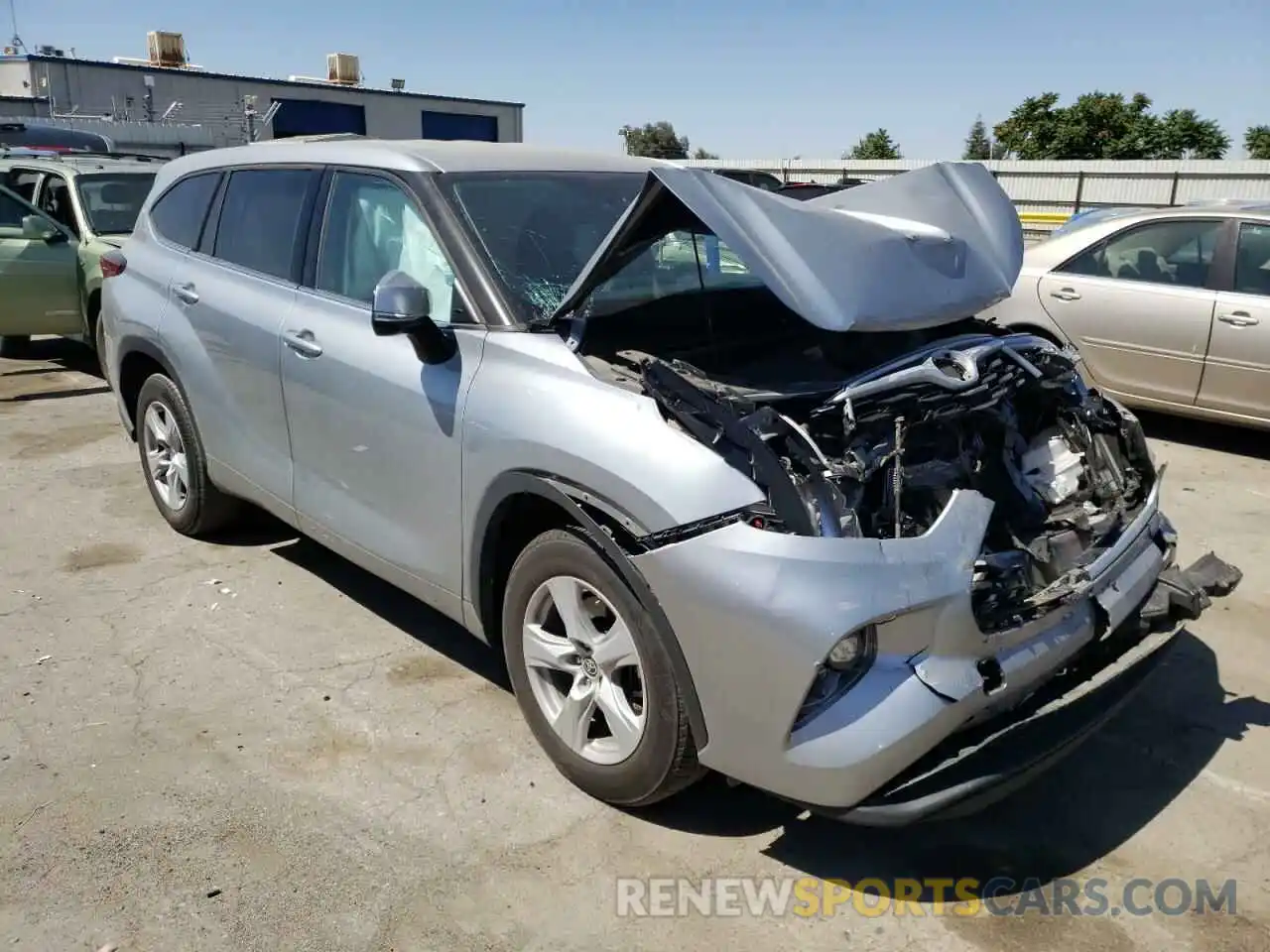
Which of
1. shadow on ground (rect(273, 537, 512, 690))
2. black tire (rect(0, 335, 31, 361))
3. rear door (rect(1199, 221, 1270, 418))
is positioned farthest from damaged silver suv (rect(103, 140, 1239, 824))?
black tire (rect(0, 335, 31, 361))

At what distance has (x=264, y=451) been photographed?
4.27 m

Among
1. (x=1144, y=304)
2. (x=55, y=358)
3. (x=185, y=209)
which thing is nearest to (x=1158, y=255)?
(x=1144, y=304)

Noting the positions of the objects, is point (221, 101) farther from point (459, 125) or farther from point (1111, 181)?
point (1111, 181)

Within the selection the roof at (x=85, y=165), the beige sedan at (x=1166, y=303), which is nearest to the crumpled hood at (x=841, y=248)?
the beige sedan at (x=1166, y=303)

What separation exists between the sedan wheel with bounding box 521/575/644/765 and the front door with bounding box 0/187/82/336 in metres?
7.43

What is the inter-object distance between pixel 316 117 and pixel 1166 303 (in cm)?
4176

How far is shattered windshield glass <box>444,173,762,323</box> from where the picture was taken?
3381mm

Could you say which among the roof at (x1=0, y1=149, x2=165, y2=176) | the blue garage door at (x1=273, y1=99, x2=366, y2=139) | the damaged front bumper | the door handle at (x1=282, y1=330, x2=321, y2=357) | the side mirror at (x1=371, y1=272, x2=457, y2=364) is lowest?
the damaged front bumper

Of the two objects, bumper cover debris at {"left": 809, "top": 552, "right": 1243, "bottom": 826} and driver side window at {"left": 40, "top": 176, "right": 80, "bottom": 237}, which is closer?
bumper cover debris at {"left": 809, "top": 552, "right": 1243, "bottom": 826}

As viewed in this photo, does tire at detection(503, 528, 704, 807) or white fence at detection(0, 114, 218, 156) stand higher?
white fence at detection(0, 114, 218, 156)

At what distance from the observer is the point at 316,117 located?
4278 centimetres

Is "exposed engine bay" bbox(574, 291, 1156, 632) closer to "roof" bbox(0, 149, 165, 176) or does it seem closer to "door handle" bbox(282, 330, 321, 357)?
"door handle" bbox(282, 330, 321, 357)

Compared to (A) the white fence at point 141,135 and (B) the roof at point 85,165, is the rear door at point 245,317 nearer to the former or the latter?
(B) the roof at point 85,165

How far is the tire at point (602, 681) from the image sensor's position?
2752mm
